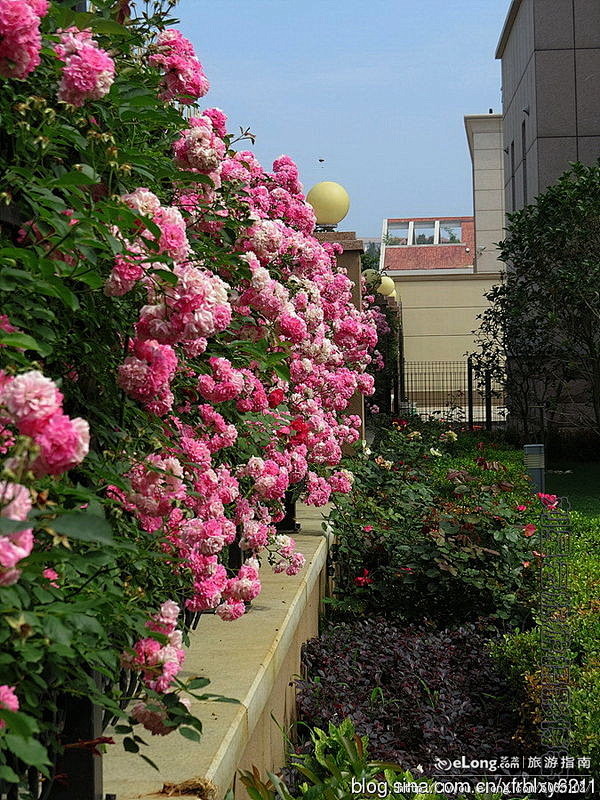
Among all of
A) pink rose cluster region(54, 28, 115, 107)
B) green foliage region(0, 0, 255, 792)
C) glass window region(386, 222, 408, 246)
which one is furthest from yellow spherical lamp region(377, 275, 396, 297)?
pink rose cluster region(54, 28, 115, 107)

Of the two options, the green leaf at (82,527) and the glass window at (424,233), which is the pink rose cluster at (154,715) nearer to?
the green leaf at (82,527)

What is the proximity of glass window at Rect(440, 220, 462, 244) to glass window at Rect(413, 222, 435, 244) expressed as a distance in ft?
1.28

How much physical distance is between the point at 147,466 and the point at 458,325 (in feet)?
106

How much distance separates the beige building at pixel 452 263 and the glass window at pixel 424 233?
4cm

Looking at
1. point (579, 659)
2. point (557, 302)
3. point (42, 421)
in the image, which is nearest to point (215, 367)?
point (42, 421)

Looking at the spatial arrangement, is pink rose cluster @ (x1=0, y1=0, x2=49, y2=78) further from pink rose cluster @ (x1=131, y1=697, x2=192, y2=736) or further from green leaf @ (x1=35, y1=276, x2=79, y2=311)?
pink rose cluster @ (x1=131, y1=697, x2=192, y2=736)

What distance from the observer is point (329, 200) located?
9.42 metres

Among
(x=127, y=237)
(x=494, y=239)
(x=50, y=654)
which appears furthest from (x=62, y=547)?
(x=494, y=239)

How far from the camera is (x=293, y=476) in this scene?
4.49 m

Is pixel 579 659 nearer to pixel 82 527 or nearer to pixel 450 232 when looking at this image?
pixel 82 527

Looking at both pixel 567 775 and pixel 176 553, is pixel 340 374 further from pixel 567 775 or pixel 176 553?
pixel 176 553

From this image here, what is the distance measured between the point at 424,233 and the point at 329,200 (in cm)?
3210

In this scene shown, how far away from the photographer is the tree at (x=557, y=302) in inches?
502

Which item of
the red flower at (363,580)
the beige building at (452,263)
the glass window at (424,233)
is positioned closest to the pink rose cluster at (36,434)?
the red flower at (363,580)
